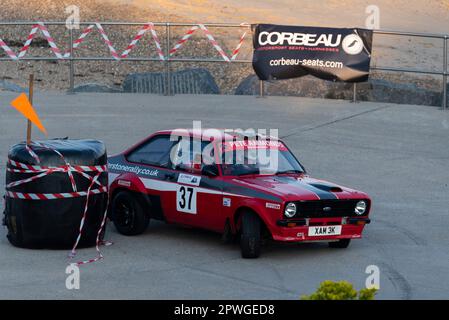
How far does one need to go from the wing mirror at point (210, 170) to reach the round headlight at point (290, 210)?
1.17 metres

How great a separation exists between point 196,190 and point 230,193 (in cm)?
57

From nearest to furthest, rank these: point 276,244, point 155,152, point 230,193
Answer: point 230,193, point 276,244, point 155,152

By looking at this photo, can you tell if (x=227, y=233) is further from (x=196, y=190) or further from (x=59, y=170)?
(x=59, y=170)

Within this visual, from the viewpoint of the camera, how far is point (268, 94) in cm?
2492

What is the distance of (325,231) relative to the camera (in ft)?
41.1

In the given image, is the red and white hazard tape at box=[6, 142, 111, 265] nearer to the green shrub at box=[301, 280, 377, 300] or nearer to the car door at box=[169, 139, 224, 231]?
the car door at box=[169, 139, 224, 231]

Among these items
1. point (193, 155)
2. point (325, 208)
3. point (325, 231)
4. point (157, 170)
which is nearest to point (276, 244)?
point (325, 231)

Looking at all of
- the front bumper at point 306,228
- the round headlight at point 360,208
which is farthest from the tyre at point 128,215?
the round headlight at point 360,208

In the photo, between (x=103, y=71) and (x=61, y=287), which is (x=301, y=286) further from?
(x=103, y=71)

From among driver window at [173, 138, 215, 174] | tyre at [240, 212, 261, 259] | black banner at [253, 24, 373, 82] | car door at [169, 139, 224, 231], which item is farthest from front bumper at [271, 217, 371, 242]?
black banner at [253, 24, 373, 82]

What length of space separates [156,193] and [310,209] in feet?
7.00

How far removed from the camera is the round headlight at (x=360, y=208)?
1273 centimetres

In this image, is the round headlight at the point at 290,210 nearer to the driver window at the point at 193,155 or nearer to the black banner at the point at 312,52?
the driver window at the point at 193,155

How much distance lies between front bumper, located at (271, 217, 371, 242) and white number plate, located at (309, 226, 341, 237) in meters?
0.03
